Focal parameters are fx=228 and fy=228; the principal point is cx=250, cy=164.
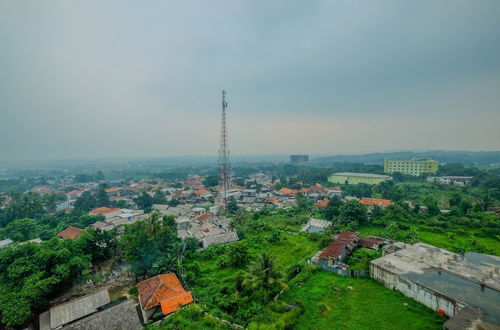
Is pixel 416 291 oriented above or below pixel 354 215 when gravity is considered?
below

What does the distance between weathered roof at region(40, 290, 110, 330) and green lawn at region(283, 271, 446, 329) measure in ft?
42.9

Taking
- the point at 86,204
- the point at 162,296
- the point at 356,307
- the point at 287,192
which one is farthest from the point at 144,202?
the point at 356,307

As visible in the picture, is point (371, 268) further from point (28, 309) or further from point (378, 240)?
point (28, 309)

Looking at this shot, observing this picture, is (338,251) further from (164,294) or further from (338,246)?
(164,294)

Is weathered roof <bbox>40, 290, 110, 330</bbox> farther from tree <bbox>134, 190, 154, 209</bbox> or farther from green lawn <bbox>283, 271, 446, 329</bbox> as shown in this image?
tree <bbox>134, 190, 154, 209</bbox>

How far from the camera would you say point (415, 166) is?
84375 mm

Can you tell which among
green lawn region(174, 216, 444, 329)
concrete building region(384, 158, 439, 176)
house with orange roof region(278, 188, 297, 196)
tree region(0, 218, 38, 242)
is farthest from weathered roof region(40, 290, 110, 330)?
→ concrete building region(384, 158, 439, 176)

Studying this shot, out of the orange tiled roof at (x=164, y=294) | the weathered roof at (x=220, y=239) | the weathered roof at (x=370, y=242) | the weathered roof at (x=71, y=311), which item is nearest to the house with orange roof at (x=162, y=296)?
the orange tiled roof at (x=164, y=294)

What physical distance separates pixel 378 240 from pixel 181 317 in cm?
2134

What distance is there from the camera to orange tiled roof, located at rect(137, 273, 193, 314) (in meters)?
15.1

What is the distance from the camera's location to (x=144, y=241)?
64.8ft

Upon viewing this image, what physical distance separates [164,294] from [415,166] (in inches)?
3786

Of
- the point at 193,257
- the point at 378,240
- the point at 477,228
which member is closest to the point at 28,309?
the point at 193,257

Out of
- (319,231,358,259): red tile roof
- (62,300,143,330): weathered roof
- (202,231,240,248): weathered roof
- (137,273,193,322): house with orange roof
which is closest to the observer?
(62,300,143,330): weathered roof
